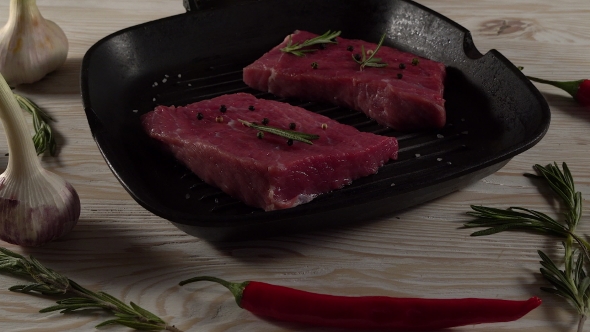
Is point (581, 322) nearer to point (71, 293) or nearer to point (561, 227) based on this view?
point (561, 227)

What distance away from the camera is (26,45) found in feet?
10.5

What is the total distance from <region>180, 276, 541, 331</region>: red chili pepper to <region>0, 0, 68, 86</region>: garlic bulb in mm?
1699

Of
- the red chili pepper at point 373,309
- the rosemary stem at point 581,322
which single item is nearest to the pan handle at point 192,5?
the red chili pepper at point 373,309

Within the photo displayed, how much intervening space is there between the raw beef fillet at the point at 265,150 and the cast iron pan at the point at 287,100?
6cm

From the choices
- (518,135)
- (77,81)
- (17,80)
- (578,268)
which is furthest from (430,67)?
(17,80)

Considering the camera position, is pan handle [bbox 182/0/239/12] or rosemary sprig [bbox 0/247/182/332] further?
pan handle [bbox 182/0/239/12]

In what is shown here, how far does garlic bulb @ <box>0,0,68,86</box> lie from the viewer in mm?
3141

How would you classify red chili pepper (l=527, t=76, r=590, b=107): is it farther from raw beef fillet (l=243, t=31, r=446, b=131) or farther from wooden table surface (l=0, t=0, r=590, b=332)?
raw beef fillet (l=243, t=31, r=446, b=131)

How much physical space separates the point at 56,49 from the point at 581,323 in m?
2.55

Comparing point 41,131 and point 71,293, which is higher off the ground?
point 41,131

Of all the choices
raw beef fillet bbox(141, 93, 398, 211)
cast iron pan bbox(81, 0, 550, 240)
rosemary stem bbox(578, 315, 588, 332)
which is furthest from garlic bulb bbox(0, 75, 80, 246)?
rosemary stem bbox(578, 315, 588, 332)

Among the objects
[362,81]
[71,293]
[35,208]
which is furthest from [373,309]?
[362,81]

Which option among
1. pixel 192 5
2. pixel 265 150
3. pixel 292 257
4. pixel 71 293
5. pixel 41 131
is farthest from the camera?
pixel 192 5

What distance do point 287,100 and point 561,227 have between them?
1343mm
